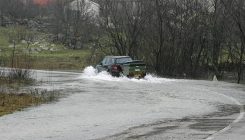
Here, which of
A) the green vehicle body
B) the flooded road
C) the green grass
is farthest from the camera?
the green grass

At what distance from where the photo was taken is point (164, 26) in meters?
52.9

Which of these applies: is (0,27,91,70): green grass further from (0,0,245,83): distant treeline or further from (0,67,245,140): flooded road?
(0,67,245,140): flooded road

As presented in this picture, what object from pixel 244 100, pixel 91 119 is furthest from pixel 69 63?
pixel 91 119

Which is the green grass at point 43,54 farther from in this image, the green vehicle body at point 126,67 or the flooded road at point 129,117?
the flooded road at point 129,117

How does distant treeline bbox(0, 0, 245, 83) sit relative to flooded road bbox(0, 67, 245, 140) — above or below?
above

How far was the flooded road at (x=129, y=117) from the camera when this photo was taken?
523 inches

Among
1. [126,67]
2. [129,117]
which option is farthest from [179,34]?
[129,117]

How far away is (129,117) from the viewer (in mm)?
16859

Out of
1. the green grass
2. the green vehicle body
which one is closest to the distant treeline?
the green grass

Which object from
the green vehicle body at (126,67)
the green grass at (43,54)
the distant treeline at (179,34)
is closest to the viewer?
the green vehicle body at (126,67)

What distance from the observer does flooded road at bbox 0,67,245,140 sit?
1327cm

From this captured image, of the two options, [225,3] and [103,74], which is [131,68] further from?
[225,3]

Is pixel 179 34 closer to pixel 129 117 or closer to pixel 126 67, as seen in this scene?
pixel 126 67

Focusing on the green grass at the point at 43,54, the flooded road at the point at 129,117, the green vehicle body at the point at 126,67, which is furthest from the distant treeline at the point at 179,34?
the flooded road at the point at 129,117
